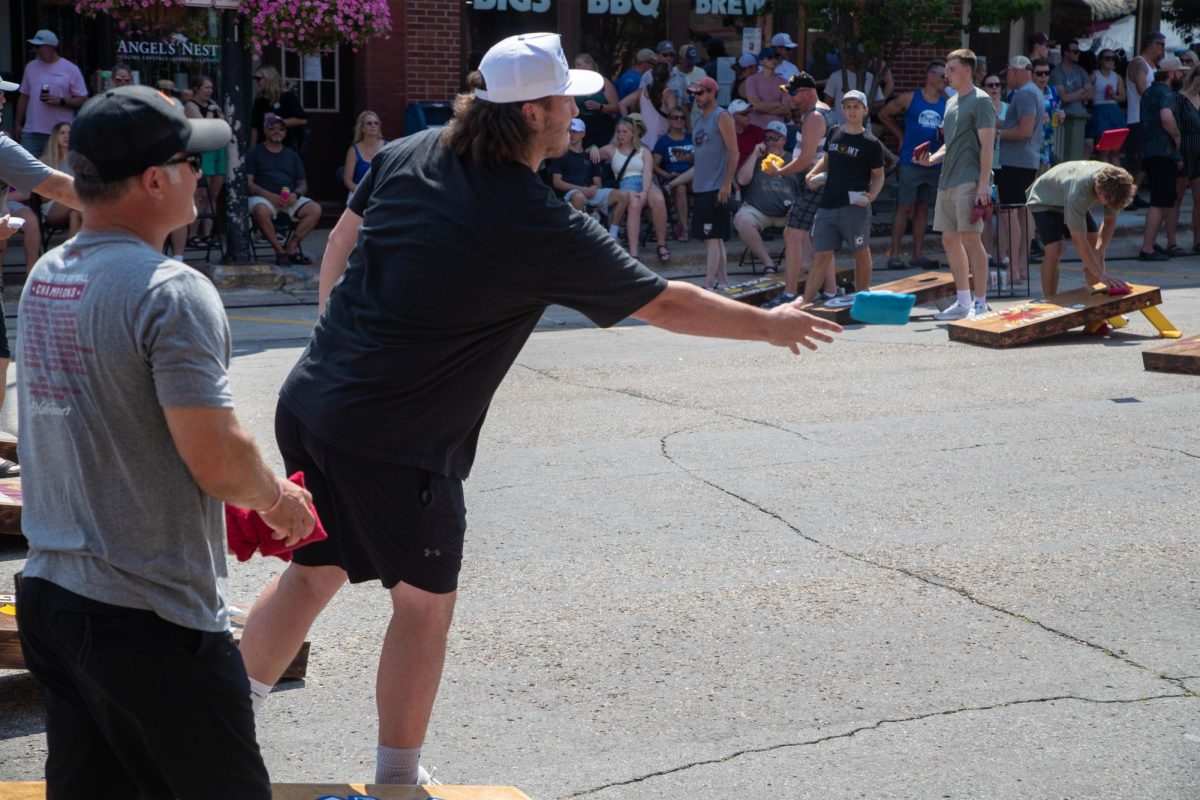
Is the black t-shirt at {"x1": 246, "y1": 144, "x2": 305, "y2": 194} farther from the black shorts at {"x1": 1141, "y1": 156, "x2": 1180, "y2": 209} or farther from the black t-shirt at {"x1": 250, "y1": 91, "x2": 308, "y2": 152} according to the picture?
the black shorts at {"x1": 1141, "y1": 156, "x2": 1180, "y2": 209}

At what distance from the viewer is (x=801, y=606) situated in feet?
17.4

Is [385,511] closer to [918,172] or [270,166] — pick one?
[270,166]

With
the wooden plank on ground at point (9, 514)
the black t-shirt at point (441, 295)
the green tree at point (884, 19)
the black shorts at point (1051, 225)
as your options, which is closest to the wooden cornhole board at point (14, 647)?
the black t-shirt at point (441, 295)

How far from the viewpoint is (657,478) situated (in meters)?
7.10

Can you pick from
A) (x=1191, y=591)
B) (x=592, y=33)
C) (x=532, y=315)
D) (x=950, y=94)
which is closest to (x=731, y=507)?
(x=1191, y=591)

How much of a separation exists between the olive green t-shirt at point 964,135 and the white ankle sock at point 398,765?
9587mm

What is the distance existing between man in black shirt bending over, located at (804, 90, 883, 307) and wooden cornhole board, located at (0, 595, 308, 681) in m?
8.71

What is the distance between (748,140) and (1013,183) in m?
3.03

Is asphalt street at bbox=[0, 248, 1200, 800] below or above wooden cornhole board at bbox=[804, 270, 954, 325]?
below

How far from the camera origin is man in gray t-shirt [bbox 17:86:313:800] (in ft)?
8.38

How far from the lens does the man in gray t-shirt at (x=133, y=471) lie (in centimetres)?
255

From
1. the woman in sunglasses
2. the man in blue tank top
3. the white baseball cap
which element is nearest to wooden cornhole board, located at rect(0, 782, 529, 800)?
the white baseball cap

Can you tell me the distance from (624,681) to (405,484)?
1.45 meters

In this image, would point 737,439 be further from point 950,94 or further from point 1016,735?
point 950,94
